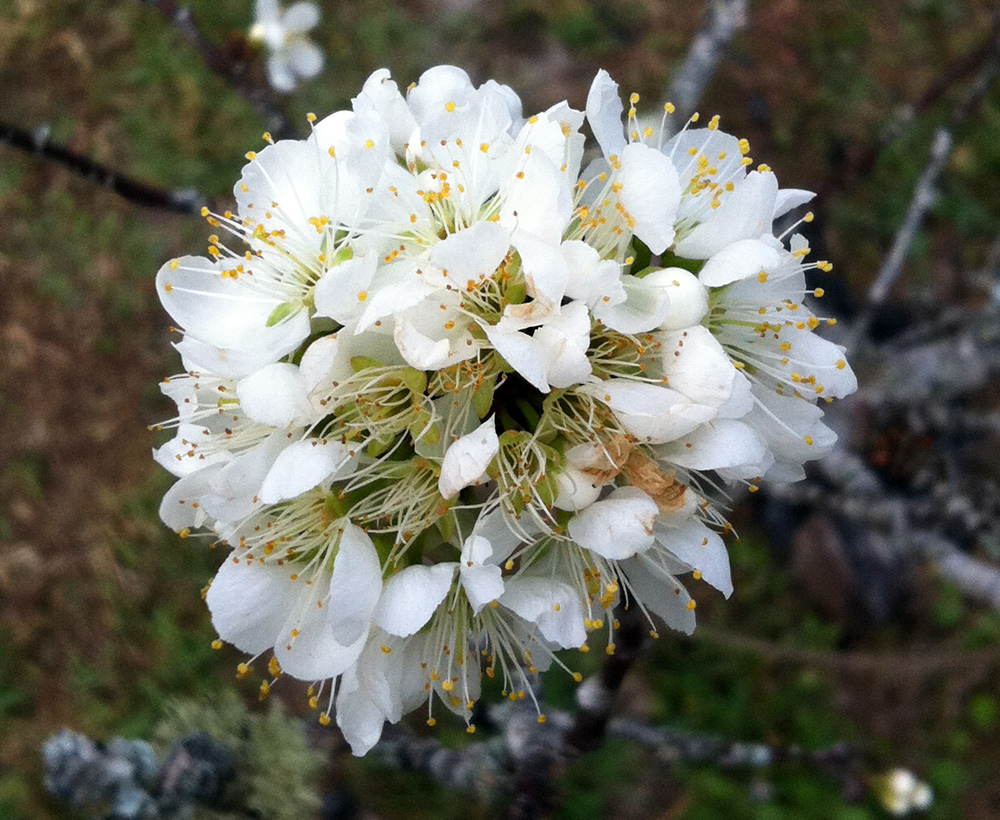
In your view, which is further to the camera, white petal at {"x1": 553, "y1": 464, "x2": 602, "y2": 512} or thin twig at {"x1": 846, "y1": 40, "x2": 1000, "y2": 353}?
thin twig at {"x1": 846, "y1": 40, "x2": 1000, "y2": 353}

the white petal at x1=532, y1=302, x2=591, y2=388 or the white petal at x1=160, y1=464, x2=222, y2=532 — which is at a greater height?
the white petal at x1=532, y1=302, x2=591, y2=388

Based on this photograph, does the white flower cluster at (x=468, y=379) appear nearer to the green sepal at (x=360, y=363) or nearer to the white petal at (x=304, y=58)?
the green sepal at (x=360, y=363)

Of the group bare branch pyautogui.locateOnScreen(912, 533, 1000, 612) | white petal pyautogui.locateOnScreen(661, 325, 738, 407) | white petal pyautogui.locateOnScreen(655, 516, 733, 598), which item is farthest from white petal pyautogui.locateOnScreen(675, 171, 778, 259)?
bare branch pyautogui.locateOnScreen(912, 533, 1000, 612)

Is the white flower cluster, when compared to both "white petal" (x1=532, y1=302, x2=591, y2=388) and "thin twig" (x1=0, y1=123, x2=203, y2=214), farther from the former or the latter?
"thin twig" (x1=0, y1=123, x2=203, y2=214)

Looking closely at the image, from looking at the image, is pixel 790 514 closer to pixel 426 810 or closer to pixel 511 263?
pixel 426 810

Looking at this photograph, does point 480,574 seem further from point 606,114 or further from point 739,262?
point 606,114

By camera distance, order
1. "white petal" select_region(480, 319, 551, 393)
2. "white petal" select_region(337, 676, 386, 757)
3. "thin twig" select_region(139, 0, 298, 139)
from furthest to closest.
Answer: "thin twig" select_region(139, 0, 298, 139) → "white petal" select_region(337, 676, 386, 757) → "white petal" select_region(480, 319, 551, 393)

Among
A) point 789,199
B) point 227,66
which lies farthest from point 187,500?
point 227,66

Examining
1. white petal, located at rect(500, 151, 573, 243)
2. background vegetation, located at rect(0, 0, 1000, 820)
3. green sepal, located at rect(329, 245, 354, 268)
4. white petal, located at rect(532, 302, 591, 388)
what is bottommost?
background vegetation, located at rect(0, 0, 1000, 820)
